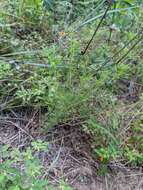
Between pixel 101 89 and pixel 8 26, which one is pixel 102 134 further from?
pixel 8 26

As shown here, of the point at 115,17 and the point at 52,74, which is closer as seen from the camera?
the point at 52,74

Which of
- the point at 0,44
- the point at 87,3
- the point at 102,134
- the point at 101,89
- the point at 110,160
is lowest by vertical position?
the point at 110,160

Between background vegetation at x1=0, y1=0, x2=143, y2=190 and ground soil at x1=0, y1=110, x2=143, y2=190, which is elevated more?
background vegetation at x1=0, y1=0, x2=143, y2=190

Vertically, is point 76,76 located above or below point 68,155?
above

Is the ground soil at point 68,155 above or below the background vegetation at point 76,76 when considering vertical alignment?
below

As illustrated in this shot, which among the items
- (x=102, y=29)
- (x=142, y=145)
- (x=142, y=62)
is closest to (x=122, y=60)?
(x=142, y=62)

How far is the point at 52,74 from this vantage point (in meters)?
1.50

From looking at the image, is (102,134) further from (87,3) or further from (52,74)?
(87,3)

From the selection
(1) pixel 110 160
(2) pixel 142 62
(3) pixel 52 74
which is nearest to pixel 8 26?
(3) pixel 52 74

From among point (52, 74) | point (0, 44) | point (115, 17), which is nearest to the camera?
point (52, 74)

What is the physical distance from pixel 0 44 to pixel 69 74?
0.38 metres

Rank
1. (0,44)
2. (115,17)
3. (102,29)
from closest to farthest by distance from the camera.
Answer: (0,44) < (102,29) < (115,17)

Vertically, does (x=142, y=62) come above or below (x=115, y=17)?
below

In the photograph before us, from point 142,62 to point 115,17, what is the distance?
41cm
